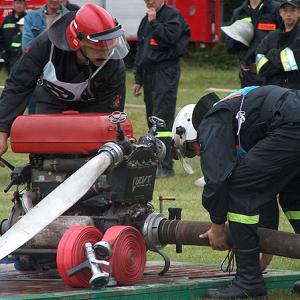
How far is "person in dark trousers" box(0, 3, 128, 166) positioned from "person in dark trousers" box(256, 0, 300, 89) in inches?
98.8

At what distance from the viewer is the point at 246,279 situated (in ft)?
21.6

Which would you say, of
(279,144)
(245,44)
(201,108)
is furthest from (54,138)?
(245,44)

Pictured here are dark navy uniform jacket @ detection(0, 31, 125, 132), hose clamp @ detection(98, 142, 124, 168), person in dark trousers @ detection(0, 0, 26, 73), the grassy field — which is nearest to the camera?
hose clamp @ detection(98, 142, 124, 168)

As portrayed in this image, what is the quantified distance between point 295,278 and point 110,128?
5.44 ft

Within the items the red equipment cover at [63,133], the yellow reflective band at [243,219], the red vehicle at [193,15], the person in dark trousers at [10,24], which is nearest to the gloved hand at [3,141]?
the red equipment cover at [63,133]

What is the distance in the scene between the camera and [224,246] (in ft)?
22.0

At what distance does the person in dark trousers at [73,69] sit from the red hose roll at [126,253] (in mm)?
1279

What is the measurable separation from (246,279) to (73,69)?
6.39 ft

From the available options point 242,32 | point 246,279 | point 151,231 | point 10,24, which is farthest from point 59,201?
point 10,24

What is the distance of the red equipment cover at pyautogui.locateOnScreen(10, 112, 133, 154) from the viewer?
6980 mm

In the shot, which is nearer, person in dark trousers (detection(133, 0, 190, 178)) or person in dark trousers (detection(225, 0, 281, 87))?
person in dark trousers (detection(225, 0, 281, 87))

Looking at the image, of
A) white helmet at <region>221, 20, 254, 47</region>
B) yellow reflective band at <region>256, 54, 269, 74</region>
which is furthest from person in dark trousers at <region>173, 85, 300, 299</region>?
white helmet at <region>221, 20, 254, 47</region>

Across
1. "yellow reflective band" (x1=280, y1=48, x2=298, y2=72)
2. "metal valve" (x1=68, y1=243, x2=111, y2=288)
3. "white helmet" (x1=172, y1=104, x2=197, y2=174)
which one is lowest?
"yellow reflective band" (x1=280, y1=48, x2=298, y2=72)

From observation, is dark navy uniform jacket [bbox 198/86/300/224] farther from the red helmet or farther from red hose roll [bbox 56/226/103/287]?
the red helmet
